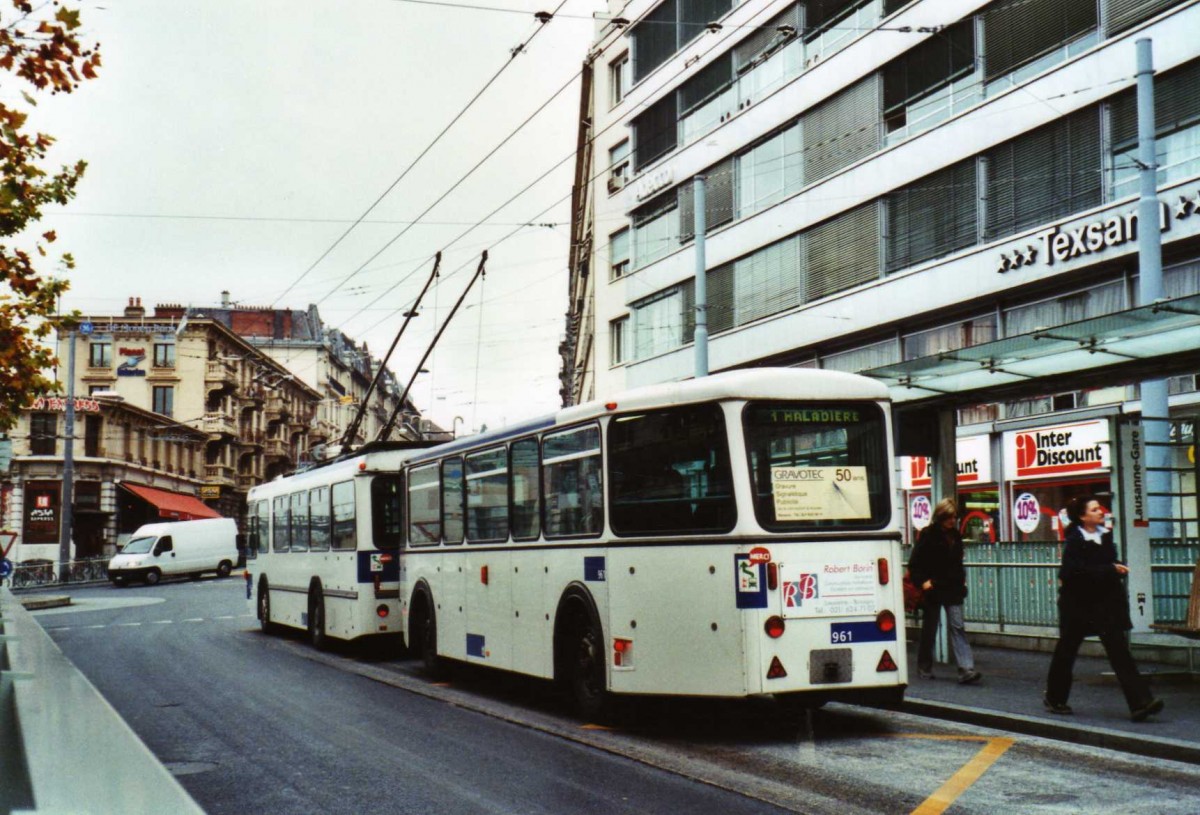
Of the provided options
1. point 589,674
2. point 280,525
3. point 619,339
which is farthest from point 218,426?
point 589,674

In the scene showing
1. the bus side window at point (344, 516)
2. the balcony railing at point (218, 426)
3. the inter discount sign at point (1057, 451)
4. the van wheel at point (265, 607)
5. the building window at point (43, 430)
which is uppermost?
the balcony railing at point (218, 426)

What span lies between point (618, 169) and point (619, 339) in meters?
5.75

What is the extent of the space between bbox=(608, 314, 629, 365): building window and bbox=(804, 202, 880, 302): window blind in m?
11.2

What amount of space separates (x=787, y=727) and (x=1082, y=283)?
15.3 meters

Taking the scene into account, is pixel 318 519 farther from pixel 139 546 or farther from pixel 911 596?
pixel 139 546

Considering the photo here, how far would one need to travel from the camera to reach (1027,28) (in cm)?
2464

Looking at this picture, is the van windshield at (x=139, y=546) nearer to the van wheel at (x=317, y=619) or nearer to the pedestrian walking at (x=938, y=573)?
the van wheel at (x=317, y=619)

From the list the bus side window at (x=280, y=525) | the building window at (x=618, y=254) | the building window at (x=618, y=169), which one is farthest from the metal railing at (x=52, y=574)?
the bus side window at (x=280, y=525)

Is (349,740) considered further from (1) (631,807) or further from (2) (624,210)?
(2) (624,210)

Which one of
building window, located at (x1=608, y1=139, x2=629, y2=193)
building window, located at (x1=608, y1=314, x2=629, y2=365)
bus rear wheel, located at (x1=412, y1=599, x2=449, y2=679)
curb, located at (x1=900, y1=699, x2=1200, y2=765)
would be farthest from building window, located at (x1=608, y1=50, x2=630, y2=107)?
curb, located at (x1=900, y1=699, x2=1200, y2=765)

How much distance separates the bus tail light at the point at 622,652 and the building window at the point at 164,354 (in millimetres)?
71713

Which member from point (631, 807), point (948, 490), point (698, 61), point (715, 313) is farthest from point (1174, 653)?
point (698, 61)

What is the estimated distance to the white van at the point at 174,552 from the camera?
5044 cm

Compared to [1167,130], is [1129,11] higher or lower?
higher
